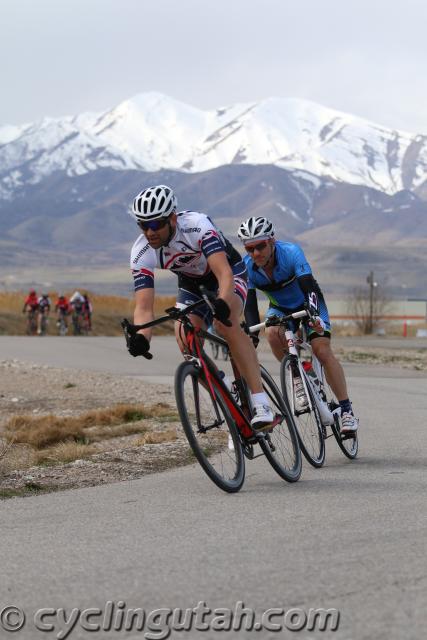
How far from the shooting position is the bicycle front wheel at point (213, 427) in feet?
24.8

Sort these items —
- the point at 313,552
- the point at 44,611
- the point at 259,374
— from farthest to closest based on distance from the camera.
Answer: the point at 259,374 → the point at 313,552 → the point at 44,611

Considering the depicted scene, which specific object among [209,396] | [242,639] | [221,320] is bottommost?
[242,639]

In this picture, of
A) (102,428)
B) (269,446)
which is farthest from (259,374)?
(102,428)

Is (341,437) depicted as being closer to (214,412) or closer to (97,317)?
(214,412)

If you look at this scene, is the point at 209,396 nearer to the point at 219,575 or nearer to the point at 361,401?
the point at 219,575

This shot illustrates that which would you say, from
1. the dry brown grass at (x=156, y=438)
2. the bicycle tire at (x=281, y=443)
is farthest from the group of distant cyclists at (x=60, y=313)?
the bicycle tire at (x=281, y=443)

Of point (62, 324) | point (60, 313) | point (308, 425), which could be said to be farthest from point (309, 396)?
point (62, 324)

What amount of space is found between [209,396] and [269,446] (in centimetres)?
56

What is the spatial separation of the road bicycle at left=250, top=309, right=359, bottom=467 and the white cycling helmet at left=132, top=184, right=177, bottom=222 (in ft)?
5.07

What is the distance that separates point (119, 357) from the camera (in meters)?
31.9

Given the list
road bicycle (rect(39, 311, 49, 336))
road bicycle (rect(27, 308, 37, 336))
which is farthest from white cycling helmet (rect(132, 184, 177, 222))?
road bicycle (rect(27, 308, 37, 336))

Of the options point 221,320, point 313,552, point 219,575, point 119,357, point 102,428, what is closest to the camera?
point 219,575

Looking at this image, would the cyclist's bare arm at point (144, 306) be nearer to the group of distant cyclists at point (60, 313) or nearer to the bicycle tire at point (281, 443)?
the bicycle tire at point (281, 443)

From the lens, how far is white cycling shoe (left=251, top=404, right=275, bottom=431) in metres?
7.89
